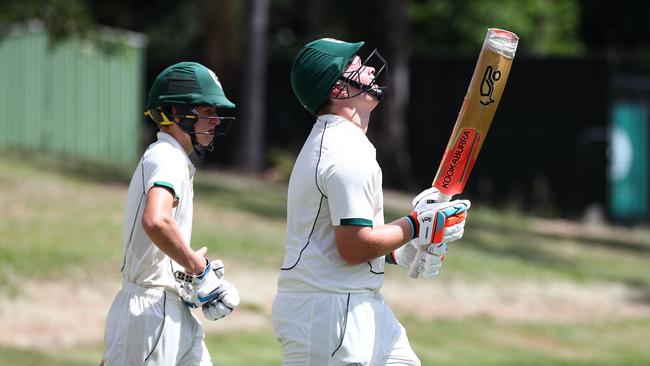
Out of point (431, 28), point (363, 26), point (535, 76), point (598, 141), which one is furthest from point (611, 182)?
point (431, 28)

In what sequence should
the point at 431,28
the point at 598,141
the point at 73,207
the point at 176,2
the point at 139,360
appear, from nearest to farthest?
the point at 139,360, the point at 73,207, the point at 598,141, the point at 431,28, the point at 176,2

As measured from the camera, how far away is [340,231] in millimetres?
4773

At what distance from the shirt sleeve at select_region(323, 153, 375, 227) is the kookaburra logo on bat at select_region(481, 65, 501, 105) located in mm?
774

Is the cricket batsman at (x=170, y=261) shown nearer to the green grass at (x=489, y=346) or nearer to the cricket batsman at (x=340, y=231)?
the cricket batsman at (x=340, y=231)

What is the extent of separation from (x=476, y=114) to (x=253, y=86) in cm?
1765

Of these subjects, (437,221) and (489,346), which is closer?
(437,221)

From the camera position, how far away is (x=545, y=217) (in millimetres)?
21547

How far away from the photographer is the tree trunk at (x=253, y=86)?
2280 cm

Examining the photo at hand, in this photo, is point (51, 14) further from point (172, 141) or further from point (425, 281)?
point (172, 141)

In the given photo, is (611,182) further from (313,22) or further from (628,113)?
(313,22)

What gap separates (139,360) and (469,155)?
168 centimetres

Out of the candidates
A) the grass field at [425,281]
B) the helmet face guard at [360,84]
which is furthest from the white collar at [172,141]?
the grass field at [425,281]

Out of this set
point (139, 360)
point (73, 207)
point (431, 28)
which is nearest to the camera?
point (139, 360)

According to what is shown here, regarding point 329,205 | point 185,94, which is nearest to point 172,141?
point 185,94
